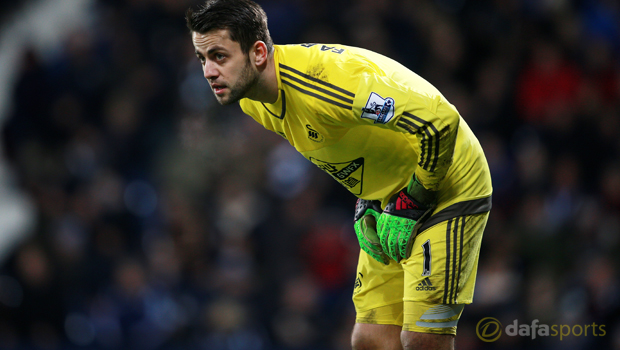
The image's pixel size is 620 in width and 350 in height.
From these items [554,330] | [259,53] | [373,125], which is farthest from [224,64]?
[554,330]

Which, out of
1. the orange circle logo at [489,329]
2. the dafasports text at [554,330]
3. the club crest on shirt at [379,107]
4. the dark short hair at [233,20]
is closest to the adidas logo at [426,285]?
the club crest on shirt at [379,107]

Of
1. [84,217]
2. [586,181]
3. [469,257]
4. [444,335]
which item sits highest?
[469,257]

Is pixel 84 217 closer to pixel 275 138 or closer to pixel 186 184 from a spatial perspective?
pixel 186 184

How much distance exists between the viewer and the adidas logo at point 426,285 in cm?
351

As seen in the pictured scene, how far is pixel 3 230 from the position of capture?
9.05m

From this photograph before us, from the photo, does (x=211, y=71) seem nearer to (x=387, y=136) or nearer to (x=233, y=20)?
(x=233, y=20)

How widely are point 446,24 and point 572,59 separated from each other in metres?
1.53

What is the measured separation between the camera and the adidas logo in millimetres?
3506

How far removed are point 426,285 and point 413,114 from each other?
0.89 metres

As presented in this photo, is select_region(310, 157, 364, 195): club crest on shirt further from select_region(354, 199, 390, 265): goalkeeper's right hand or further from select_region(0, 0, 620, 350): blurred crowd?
select_region(0, 0, 620, 350): blurred crowd

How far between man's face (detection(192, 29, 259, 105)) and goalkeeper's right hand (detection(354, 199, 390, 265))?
1089mm

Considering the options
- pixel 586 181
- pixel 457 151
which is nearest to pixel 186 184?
pixel 586 181

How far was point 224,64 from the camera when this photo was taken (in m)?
3.43

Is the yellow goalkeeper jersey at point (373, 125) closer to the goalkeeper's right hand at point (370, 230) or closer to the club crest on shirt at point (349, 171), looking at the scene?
the club crest on shirt at point (349, 171)
